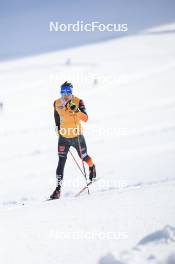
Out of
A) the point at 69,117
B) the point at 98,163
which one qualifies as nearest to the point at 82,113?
the point at 69,117

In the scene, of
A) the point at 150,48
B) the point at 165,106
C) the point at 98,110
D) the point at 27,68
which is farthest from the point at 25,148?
the point at 150,48

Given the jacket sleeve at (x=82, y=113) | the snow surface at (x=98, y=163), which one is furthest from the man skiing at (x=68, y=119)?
the snow surface at (x=98, y=163)

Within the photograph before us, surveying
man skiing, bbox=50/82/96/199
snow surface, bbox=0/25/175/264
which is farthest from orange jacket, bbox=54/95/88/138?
snow surface, bbox=0/25/175/264

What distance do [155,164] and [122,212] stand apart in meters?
9.26

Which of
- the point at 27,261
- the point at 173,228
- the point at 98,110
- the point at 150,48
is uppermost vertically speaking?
the point at 150,48

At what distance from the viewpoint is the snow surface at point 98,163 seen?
424 centimetres

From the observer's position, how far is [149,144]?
1655 centimetres

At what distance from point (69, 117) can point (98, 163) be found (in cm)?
782

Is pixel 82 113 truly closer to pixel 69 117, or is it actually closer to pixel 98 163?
pixel 69 117

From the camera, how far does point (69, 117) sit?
23.5 ft

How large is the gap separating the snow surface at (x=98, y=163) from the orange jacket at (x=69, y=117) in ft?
3.77

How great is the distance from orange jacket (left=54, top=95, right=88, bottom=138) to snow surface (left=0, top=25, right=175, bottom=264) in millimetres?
1149

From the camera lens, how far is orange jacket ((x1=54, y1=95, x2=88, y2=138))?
7086mm

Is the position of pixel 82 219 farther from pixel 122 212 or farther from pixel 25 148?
pixel 25 148
